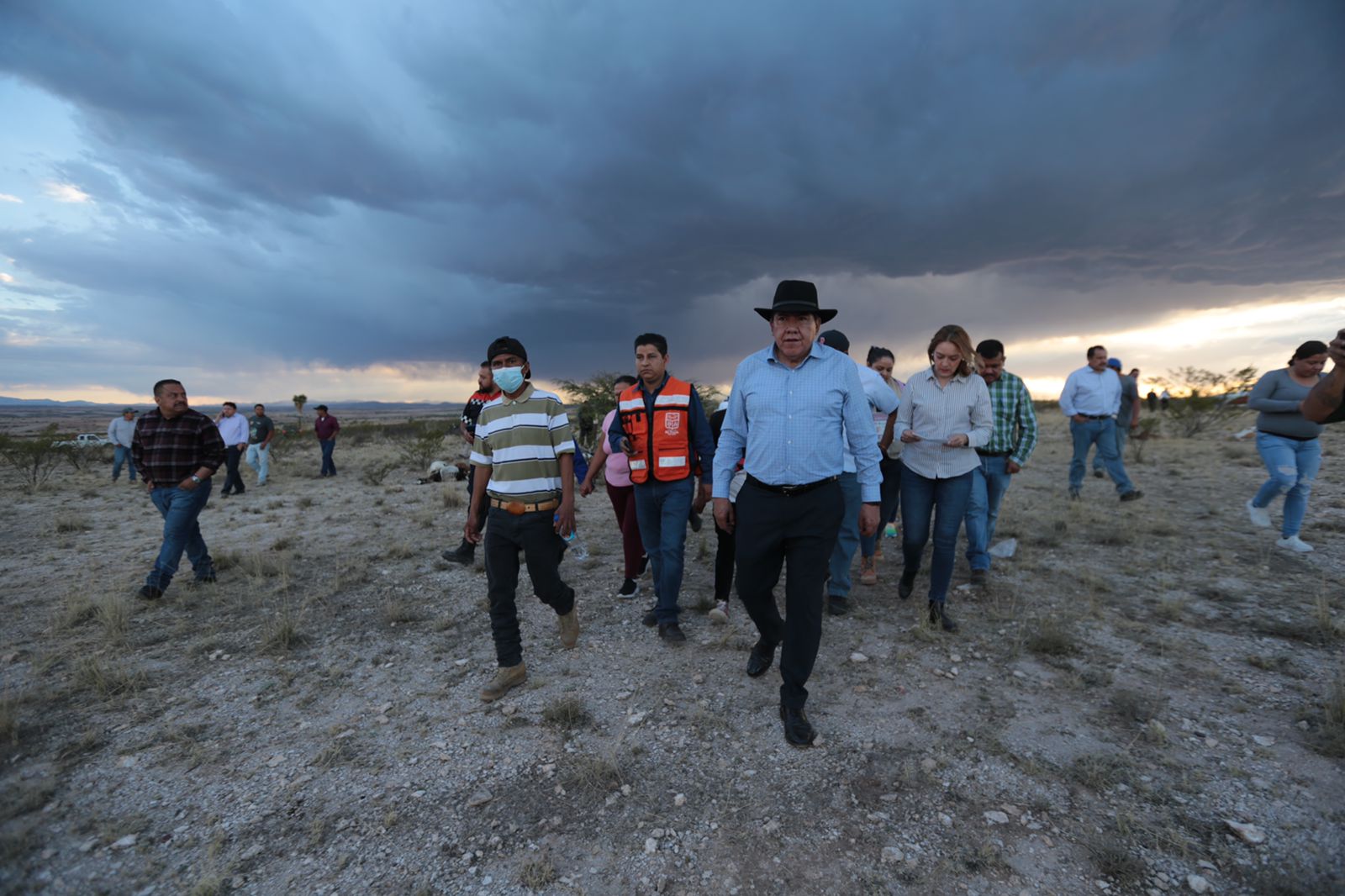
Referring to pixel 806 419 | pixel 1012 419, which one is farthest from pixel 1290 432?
pixel 806 419

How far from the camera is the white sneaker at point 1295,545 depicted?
18.8 feet

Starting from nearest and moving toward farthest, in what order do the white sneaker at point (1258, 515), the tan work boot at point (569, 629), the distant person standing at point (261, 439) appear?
the tan work boot at point (569, 629), the white sneaker at point (1258, 515), the distant person standing at point (261, 439)

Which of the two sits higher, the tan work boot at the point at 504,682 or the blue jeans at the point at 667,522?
the blue jeans at the point at 667,522

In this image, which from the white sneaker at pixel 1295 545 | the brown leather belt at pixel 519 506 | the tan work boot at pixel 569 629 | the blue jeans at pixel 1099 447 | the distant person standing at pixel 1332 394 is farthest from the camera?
the blue jeans at pixel 1099 447

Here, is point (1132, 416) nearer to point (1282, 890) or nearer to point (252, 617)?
point (1282, 890)

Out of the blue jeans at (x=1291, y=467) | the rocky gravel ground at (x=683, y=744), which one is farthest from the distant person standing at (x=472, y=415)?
the blue jeans at (x=1291, y=467)

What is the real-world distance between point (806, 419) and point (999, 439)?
10.4 ft

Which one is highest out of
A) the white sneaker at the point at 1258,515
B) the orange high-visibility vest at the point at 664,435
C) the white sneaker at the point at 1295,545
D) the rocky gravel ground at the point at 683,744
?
the orange high-visibility vest at the point at 664,435

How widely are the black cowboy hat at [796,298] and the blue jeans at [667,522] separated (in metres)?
1.72

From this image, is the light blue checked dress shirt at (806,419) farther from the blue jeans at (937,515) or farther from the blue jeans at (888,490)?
the blue jeans at (888,490)

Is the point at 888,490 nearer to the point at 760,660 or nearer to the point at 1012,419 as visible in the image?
the point at 1012,419

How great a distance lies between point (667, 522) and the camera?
431 cm

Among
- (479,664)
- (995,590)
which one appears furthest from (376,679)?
(995,590)

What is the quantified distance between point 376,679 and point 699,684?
230 centimetres
